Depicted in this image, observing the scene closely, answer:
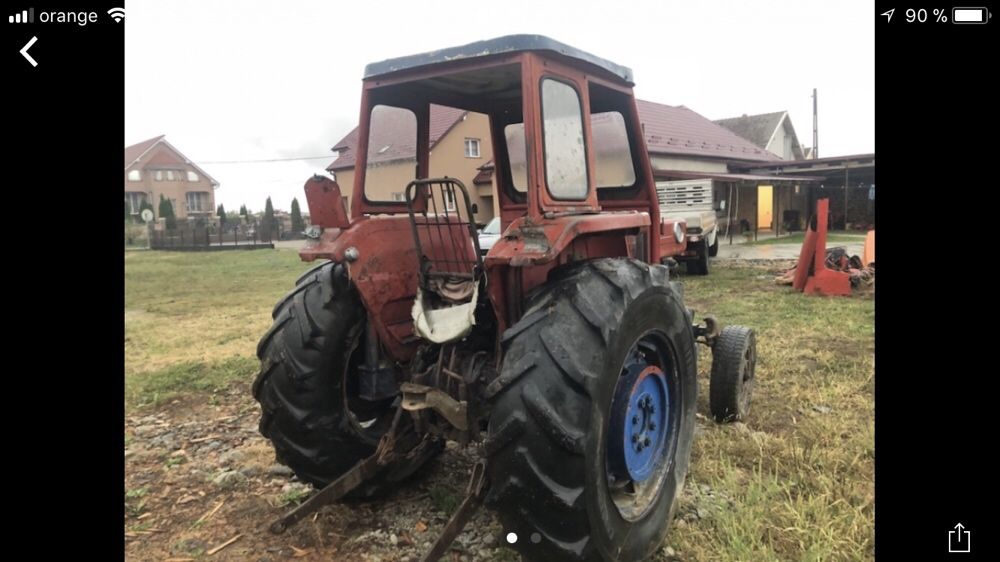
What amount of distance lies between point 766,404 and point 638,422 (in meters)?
2.18

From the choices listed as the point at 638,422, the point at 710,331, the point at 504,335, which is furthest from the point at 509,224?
the point at 710,331

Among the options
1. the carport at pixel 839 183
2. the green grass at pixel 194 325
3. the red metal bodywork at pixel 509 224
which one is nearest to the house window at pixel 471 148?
the red metal bodywork at pixel 509 224

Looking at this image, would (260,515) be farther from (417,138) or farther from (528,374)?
(417,138)

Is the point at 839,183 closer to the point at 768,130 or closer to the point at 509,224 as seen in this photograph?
the point at 768,130

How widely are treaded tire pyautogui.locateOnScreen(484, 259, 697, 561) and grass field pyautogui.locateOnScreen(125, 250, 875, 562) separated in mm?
719

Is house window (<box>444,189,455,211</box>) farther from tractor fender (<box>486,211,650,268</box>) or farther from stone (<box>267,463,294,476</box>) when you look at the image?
stone (<box>267,463,294,476</box>)

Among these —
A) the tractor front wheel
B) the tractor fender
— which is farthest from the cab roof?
the tractor front wheel

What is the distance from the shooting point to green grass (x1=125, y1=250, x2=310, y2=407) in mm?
5902

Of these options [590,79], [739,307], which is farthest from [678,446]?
[739,307]

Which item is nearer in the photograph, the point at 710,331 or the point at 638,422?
the point at 638,422

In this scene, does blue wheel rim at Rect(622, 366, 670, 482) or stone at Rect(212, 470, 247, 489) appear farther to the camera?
stone at Rect(212, 470, 247, 489)

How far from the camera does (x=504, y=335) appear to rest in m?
2.40

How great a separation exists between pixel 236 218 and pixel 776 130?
37.6 metres

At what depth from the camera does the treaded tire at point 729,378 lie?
4.17 metres
